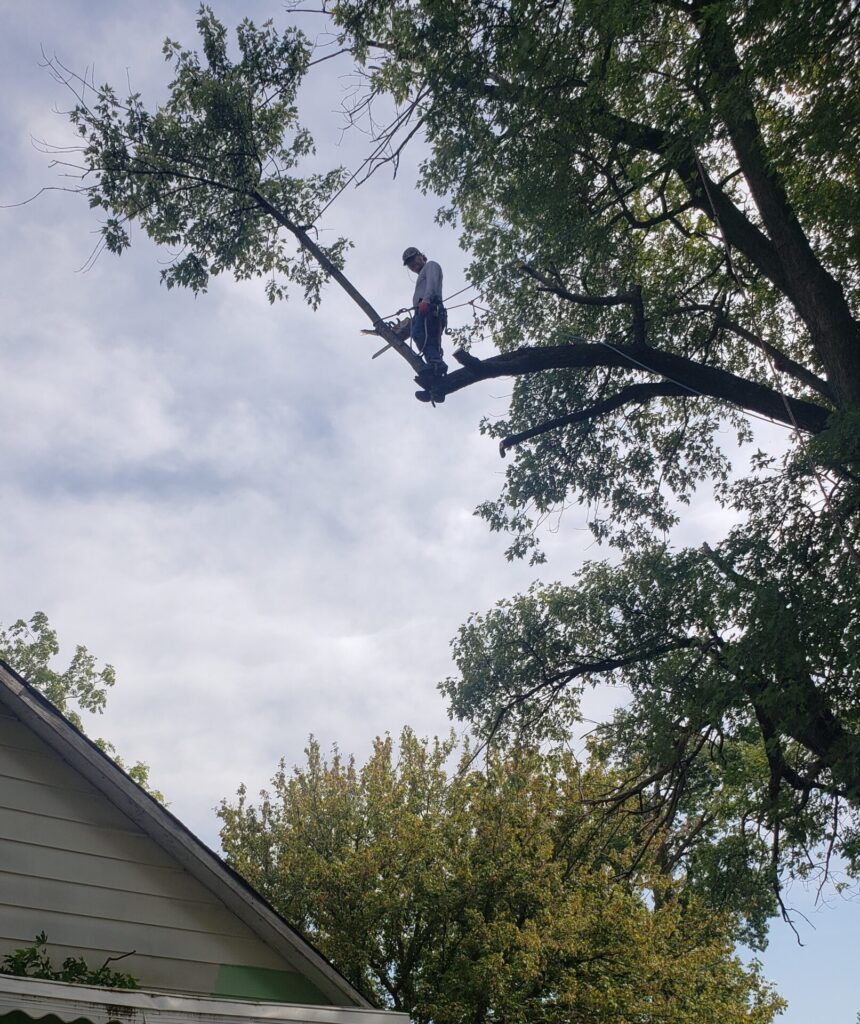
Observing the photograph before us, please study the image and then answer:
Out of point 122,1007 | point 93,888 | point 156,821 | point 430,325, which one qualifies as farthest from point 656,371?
point 122,1007

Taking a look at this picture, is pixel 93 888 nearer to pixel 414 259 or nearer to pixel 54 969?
pixel 54 969

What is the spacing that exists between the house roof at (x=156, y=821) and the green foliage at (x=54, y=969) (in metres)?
0.81

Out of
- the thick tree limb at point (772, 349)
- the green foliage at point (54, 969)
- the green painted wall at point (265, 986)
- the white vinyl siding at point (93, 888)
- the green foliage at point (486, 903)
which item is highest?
the thick tree limb at point (772, 349)

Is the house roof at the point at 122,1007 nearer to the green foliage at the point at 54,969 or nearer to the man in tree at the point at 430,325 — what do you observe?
the green foliage at the point at 54,969

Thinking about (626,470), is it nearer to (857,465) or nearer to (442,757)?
(857,465)

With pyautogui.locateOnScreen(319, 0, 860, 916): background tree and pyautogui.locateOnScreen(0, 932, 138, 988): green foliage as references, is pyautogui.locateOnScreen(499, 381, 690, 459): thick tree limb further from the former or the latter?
pyautogui.locateOnScreen(0, 932, 138, 988): green foliage

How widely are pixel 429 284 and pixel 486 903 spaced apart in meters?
11.1

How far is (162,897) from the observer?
21.9 ft

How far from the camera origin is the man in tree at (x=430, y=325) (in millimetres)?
10305

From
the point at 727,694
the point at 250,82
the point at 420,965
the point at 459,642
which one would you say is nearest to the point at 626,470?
the point at 459,642

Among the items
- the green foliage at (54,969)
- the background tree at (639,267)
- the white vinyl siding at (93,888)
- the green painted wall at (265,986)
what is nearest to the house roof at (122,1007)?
the green foliage at (54,969)

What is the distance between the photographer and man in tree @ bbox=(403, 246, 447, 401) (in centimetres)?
1030

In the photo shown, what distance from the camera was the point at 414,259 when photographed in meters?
10.9

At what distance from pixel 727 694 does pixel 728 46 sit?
6.67 meters
